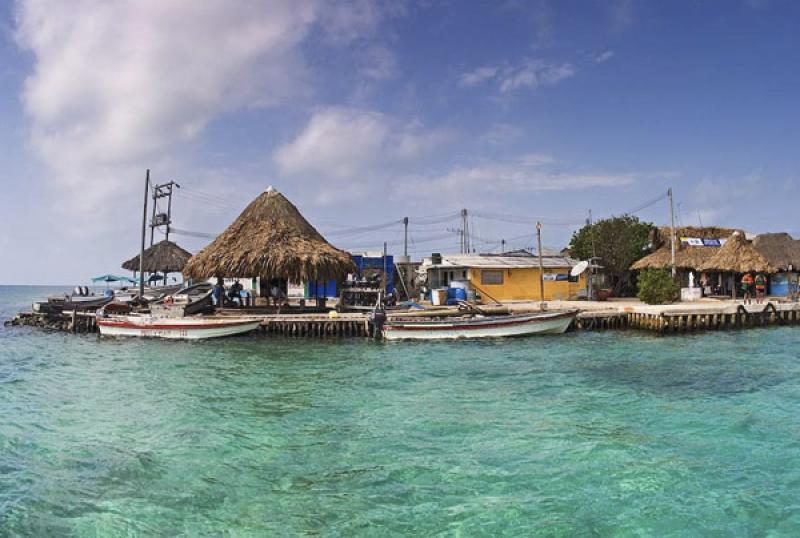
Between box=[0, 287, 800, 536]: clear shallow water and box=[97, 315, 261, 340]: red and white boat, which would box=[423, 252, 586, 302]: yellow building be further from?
box=[0, 287, 800, 536]: clear shallow water

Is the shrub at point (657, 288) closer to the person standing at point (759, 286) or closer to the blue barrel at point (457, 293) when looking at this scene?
the person standing at point (759, 286)

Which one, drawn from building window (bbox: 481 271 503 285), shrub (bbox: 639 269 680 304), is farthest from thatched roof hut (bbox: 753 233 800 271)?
building window (bbox: 481 271 503 285)

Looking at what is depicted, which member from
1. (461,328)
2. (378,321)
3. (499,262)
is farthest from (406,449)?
(499,262)

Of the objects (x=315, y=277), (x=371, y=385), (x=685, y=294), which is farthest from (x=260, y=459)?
(x=685, y=294)

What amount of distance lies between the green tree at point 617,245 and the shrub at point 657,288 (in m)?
7.47

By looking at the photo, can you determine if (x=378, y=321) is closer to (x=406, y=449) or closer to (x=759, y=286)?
(x=406, y=449)

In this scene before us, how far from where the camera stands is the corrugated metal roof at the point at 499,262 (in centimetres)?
3322

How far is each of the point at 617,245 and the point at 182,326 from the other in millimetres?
27899

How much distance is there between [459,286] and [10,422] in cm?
2322

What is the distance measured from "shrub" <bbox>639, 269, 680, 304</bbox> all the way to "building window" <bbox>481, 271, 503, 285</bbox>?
7729mm

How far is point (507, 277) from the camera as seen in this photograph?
111ft

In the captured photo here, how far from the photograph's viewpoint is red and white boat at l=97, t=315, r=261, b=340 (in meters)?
23.5

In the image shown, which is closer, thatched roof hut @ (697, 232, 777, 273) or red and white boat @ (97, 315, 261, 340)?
red and white boat @ (97, 315, 261, 340)

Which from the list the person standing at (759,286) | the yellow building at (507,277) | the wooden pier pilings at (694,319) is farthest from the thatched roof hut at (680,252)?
the wooden pier pilings at (694,319)
